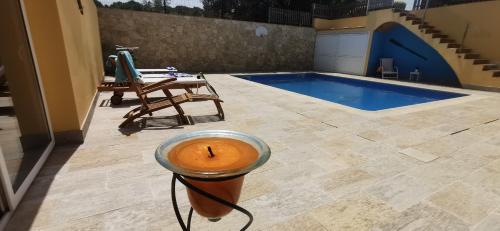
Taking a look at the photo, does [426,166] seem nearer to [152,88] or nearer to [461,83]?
[152,88]

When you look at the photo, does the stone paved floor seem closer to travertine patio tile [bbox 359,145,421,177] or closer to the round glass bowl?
travertine patio tile [bbox 359,145,421,177]

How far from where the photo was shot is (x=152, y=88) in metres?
4.15

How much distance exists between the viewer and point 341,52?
12898mm

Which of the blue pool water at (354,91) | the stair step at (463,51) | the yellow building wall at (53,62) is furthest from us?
the stair step at (463,51)

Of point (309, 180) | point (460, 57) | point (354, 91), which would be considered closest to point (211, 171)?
point (309, 180)

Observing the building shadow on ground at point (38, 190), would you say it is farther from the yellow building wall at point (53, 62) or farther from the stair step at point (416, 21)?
the stair step at point (416, 21)

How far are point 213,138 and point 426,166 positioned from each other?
2.73 meters

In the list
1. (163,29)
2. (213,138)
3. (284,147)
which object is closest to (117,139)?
(284,147)

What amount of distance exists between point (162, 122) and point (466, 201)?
3834 millimetres

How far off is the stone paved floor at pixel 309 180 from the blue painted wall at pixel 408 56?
7146mm

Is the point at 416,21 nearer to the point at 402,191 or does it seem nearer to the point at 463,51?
the point at 463,51

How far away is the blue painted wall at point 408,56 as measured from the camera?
10453mm

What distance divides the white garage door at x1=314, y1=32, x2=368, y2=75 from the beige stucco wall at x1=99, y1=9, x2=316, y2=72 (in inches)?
21.9

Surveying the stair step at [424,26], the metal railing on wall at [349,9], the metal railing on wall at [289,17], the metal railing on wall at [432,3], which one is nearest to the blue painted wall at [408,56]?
the stair step at [424,26]
